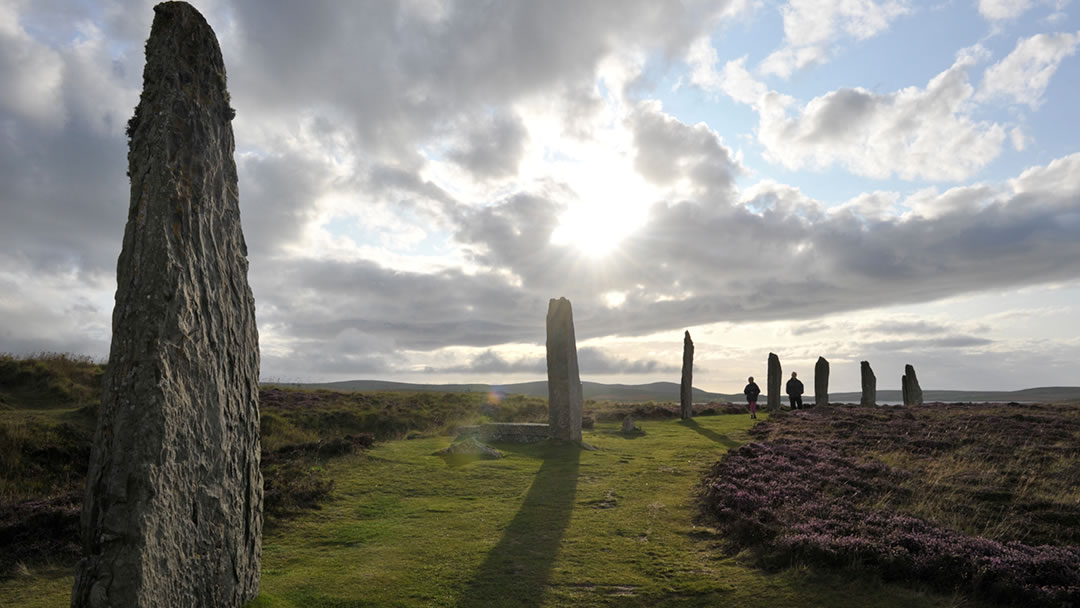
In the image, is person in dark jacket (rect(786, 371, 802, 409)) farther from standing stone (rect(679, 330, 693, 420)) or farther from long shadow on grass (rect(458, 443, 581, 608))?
long shadow on grass (rect(458, 443, 581, 608))

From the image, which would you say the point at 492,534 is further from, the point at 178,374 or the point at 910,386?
the point at 910,386

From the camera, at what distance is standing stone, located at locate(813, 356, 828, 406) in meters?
34.6

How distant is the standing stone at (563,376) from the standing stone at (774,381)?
62.2ft

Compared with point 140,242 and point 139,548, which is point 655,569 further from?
point 140,242

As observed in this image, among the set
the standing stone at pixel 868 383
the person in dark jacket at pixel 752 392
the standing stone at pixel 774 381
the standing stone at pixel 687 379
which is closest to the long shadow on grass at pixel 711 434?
the standing stone at pixel 687 379

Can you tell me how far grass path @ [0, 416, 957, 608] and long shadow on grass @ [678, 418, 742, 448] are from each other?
5.62m

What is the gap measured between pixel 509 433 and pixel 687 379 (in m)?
13.2

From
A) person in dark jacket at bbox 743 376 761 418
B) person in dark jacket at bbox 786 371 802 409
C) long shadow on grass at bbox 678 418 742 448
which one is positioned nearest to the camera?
long shadow on grass at bbox 678 418 742 448

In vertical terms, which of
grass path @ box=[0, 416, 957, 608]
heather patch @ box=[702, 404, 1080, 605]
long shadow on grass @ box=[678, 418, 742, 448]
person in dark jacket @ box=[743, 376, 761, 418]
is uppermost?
person in dark jacket @ box=[743, 376, 761, 418]

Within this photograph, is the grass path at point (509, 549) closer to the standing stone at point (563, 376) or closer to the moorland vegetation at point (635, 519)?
the moorland vegetation at point (635, 519)

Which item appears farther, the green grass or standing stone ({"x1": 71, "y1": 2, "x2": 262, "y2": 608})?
the green grass

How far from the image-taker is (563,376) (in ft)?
62.4

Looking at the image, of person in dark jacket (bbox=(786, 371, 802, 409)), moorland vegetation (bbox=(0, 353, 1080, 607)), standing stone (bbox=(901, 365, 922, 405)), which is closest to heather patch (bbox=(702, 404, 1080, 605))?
moorland vegetation (bbox=(0, 353, 1080, 607))

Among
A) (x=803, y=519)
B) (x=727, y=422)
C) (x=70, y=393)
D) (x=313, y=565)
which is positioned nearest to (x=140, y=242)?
(x=313, y=565)
